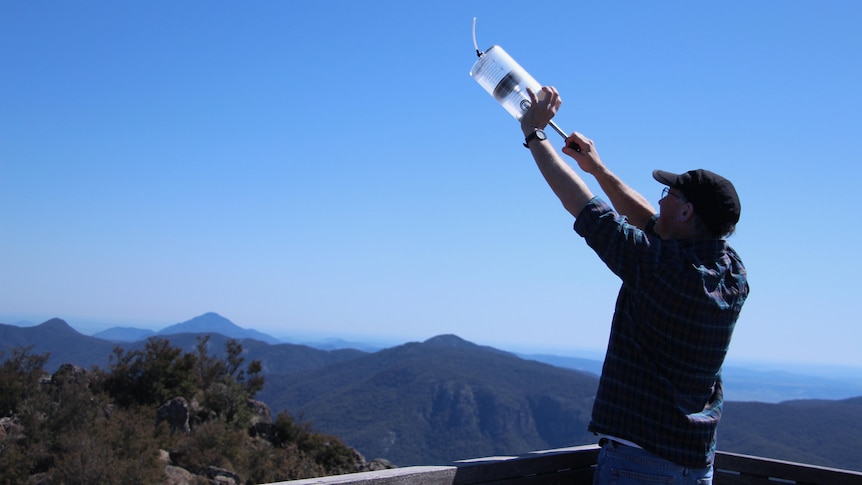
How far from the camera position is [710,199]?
2.24 meters

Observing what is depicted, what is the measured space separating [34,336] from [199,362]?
113140 mm

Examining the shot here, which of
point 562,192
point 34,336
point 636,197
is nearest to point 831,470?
point 636,197

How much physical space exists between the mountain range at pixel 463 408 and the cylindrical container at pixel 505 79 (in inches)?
2435

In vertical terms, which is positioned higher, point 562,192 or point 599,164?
point 599,164

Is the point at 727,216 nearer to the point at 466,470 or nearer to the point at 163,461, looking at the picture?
the point at 466,470

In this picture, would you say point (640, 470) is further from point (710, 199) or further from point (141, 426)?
point (141, 426)

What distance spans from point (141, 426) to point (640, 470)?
12339 mm

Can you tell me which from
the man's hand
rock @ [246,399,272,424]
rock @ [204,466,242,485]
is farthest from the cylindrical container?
rock @ [246,399,272,424]

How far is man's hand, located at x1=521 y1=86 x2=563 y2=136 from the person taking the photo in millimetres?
2451

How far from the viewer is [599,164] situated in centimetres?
268

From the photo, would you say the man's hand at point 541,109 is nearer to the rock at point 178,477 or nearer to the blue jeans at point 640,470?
the blue jeans at point 640,470

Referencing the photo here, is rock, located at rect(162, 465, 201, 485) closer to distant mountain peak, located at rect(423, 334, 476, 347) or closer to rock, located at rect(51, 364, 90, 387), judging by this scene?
rock, located at rect(51, 364, 90, 387)

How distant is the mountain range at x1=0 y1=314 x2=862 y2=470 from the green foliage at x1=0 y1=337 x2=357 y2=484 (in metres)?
51.1

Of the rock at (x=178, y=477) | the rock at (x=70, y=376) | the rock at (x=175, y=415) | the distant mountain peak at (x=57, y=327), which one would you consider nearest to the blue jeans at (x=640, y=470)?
the rock at (x=178, y=477)
